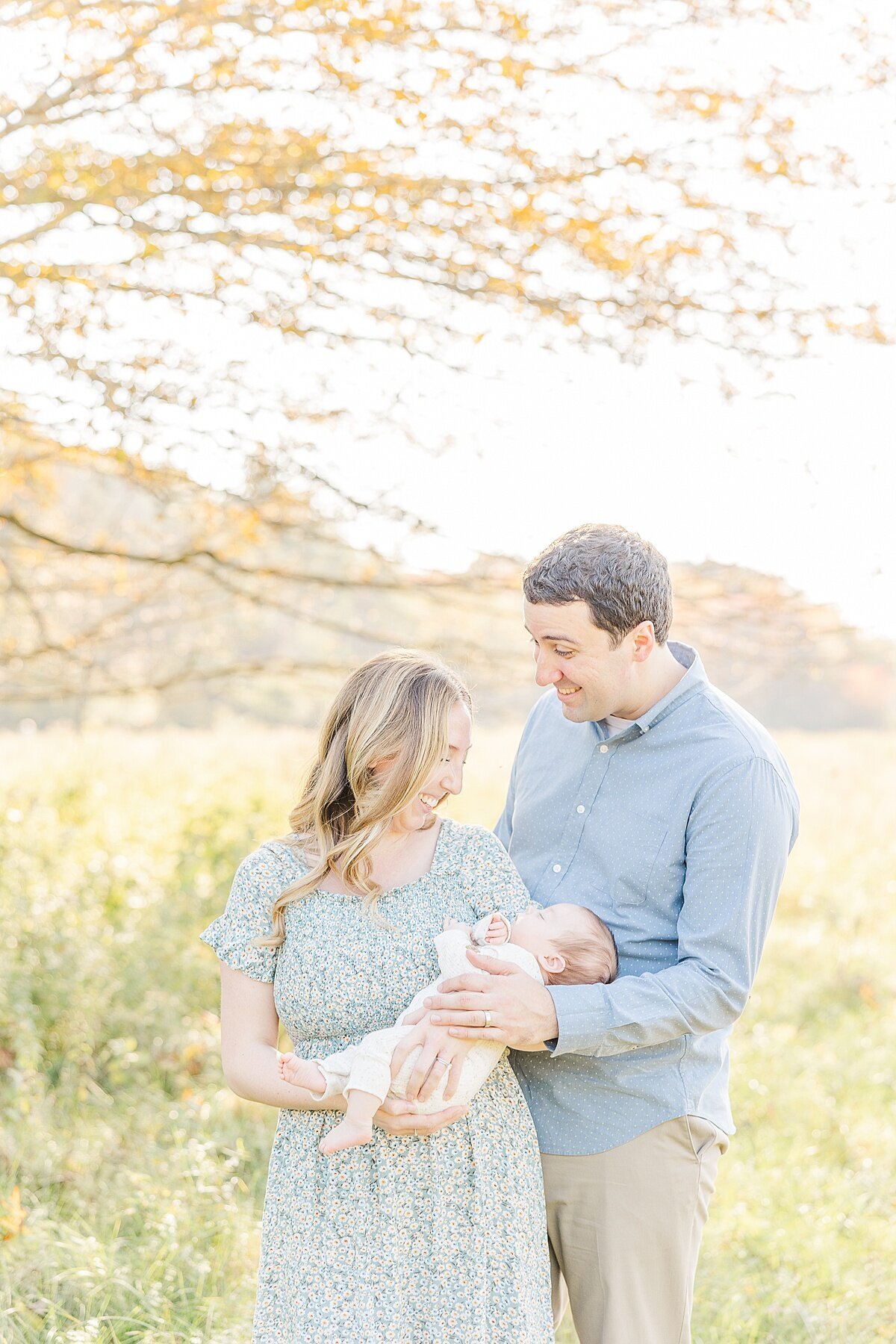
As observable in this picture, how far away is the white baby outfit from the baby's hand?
0.03ft

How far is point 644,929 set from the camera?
248 cm

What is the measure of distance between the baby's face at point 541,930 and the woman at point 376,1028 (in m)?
0.03

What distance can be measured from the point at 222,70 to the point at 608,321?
1693mm

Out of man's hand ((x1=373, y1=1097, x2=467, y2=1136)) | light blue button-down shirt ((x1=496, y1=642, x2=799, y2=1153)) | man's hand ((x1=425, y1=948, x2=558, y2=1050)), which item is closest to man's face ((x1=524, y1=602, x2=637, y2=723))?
light blue button-down shirt ((x1=496, y1=642, x2=799, y2=1153))

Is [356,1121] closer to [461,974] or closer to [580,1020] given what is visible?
[461,974]

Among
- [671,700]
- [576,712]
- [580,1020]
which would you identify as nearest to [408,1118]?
[580,1020]

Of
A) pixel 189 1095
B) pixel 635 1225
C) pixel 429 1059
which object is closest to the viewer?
pixel 429 1059

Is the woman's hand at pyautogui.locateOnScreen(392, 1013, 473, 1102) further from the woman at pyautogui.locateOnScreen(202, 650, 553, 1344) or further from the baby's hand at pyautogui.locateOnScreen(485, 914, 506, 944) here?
the baby's hand at pyautogui.locateOnScreen(485, 914, 506, 944)

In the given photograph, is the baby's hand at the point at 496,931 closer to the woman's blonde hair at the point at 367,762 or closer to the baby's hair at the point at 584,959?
the baby's hair at the point at 584,959

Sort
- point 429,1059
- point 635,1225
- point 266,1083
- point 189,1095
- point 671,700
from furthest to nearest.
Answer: point 189,1095 → point 671,700 → point 635,1225 → point 266,1083 → point 429,1059

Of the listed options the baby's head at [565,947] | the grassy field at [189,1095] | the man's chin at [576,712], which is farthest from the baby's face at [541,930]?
the grassy field at [189,1095]

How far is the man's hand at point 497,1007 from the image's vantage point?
2.16 meters

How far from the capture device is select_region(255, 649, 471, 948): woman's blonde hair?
2359 mm

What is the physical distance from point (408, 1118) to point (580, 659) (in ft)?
3.09
